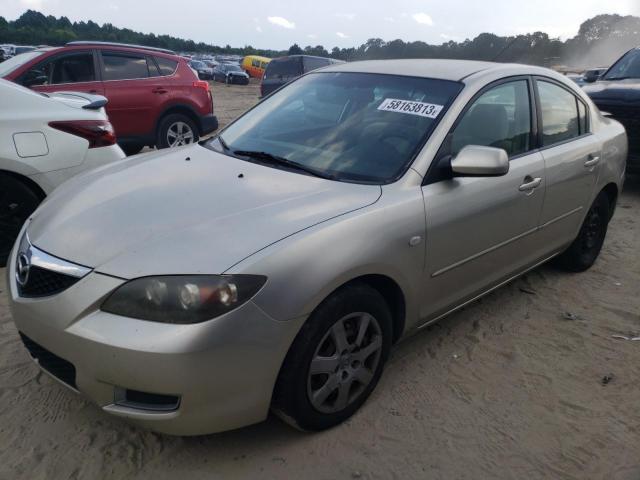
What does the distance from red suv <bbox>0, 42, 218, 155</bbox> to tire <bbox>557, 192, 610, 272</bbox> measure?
19.7 feet

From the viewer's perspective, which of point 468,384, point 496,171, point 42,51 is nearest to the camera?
point 496,171

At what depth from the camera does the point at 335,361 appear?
235 centimetres

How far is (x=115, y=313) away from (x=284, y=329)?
616mm

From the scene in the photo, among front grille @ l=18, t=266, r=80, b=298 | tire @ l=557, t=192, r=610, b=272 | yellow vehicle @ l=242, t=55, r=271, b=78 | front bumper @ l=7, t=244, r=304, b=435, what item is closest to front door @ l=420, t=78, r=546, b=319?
tire @ l=557, t=192, r=610, b=272

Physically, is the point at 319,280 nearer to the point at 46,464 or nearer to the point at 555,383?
the point at 46,464

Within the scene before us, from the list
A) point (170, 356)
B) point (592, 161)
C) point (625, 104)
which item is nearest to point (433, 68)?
point (592, 161)

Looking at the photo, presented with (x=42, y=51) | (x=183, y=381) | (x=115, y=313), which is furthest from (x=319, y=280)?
(x=42, y=51)

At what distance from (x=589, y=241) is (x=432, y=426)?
2.59 m

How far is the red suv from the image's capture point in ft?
23.2

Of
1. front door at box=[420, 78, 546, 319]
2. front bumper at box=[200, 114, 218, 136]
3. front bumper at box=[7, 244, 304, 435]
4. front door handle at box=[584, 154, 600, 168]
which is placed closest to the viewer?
front bumper at box=[7, 244, 304, 435]

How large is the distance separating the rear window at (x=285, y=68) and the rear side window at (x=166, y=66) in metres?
7.32

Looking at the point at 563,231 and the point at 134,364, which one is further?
the point at 563,231

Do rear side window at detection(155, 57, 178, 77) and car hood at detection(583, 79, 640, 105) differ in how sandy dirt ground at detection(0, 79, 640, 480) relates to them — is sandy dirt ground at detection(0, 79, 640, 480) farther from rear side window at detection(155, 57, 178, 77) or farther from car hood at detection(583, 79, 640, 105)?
rear side window at detection(155, 57, 178, 77)

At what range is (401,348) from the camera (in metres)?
3.20
